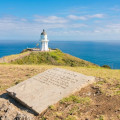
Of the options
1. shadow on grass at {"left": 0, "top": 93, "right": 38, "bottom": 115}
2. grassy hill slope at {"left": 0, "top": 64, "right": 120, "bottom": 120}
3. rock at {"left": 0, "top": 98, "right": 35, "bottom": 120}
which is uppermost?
grassy hill slope at {"left": 0, "top": 64, "right": 120, "bottom": 120}

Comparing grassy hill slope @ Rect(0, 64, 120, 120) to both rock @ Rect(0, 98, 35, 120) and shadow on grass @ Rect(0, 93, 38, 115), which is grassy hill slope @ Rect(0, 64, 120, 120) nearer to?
rock @ Rect(0, 98, 35, 120)

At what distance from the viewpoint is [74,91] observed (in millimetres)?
7180

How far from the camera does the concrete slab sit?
6.47 m

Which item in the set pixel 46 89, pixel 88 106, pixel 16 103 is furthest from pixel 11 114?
pixel 88 106

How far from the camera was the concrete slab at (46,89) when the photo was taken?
6.47m

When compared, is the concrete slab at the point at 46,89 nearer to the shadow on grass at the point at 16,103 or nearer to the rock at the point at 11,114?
the shadow on grass at the point at 16,103

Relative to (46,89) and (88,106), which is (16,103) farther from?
(88,106)

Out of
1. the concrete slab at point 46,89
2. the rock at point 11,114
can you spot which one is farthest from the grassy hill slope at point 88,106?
the rock at point 11,114

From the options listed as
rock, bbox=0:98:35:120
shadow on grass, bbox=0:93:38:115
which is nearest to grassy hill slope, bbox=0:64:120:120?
rock, bbox=0:98:35:120

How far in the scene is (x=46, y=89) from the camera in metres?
7.35

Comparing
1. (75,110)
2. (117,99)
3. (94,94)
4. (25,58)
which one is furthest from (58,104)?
(25,58)

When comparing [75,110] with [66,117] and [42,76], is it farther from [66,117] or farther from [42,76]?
[42,76]

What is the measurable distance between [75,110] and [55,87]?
1.86 metres

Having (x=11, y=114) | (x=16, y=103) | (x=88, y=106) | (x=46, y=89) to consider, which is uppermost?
(x=46, y=89)
